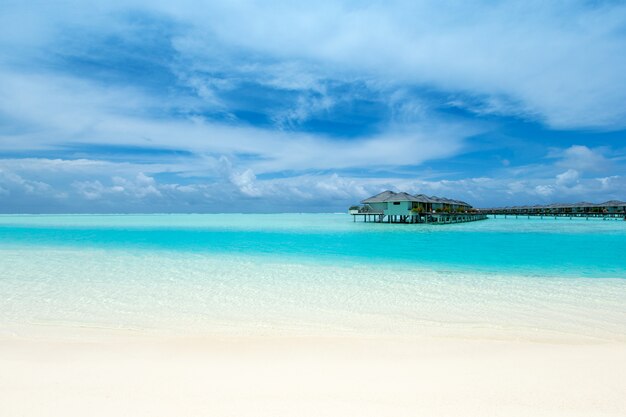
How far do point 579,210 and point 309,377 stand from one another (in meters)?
82.2

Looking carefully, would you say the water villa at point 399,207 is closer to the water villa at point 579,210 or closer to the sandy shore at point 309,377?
the water villa at point 579,210

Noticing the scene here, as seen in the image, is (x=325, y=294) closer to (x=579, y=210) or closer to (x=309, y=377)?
(x=309, y=377)

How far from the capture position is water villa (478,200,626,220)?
60.7 metres

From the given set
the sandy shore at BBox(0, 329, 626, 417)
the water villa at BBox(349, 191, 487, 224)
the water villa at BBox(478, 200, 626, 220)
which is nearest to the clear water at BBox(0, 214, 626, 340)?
the sandy shore at BBox(0, 329, 626, 417)

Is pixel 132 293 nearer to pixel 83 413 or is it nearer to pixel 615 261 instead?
pixel 83 413

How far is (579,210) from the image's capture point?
69.7m

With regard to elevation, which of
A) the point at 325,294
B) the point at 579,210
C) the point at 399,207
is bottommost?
the point at 325,294

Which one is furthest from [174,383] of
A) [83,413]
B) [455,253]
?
[455,253]

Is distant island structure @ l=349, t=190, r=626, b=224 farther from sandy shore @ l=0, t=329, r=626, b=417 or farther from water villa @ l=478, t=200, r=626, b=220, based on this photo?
sandy shore @ l=0, t=329, r=626, b=417

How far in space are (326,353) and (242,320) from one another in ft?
7.23

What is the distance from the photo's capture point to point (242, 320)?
6422 mm

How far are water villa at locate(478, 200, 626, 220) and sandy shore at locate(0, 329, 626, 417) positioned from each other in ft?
232

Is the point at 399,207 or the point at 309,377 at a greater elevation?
the point at 399,207

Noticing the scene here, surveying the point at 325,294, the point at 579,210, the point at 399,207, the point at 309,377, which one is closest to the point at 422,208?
the point at 399,207
